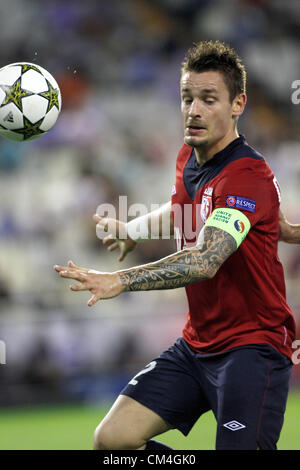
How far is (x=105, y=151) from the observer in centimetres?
1102

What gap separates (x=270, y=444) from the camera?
3814 mm

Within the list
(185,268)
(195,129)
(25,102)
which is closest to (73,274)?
(185,268)

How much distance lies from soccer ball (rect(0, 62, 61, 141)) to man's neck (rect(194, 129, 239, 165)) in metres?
1.05

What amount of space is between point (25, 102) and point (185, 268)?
1647 millimetres

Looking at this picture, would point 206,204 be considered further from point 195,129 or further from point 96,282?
point 96,282

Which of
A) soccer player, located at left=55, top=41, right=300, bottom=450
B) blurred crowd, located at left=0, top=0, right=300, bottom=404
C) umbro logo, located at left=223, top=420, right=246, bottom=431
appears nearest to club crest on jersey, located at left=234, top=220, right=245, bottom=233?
soccer player, located at left=55, top=41, right=300, bottom=450

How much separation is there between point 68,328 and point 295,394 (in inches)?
117

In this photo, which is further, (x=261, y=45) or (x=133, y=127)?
(x=261, y=45)

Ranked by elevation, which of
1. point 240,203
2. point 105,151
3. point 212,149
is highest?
point 105,151

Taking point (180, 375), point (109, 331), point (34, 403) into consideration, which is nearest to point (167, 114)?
point (109, 331)

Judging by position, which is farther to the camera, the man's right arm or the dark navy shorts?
the man's right arm

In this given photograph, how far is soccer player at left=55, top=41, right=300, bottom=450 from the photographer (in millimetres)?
3740

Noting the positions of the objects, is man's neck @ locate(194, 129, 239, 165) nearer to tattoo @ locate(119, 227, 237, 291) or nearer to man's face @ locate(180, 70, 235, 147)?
man's face @ locate(180, 70, 235, 147)
